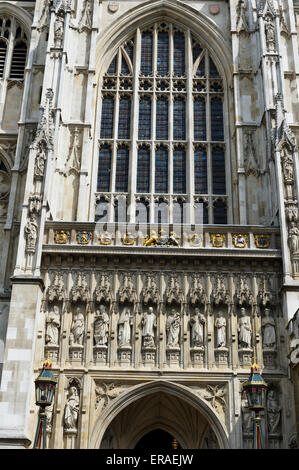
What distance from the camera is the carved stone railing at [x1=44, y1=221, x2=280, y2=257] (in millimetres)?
21609

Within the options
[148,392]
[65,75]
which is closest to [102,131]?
[65,75]

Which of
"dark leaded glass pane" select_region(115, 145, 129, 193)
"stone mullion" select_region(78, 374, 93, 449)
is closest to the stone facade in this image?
"stone mullion" select_region(78, 374, 93, 449)

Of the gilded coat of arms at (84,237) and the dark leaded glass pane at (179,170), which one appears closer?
the gilded coat of arms at (84,237)

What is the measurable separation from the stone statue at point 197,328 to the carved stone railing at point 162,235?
230 centimetres

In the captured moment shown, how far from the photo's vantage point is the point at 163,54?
28.3 meters

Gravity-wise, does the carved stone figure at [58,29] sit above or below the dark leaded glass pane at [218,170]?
above

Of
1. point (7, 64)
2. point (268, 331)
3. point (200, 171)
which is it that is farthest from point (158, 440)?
point (7, 64)

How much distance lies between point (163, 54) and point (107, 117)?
391 centimetres

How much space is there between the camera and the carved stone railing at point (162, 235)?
21.6m

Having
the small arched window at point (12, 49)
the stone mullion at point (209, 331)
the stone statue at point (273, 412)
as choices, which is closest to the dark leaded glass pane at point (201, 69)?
the small arched window at point (12, 49)

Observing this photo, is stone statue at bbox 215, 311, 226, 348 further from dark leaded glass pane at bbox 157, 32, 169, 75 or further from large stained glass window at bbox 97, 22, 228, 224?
dark leaded glass pane at bbox 157, 32, 169, 75

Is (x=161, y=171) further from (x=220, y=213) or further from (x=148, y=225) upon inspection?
(x=148, y=225)

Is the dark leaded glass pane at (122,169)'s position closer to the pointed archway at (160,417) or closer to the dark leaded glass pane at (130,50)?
the dark leaded glass pane at (130,50)

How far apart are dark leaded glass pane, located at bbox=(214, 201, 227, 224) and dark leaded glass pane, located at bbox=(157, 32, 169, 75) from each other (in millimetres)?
6468
